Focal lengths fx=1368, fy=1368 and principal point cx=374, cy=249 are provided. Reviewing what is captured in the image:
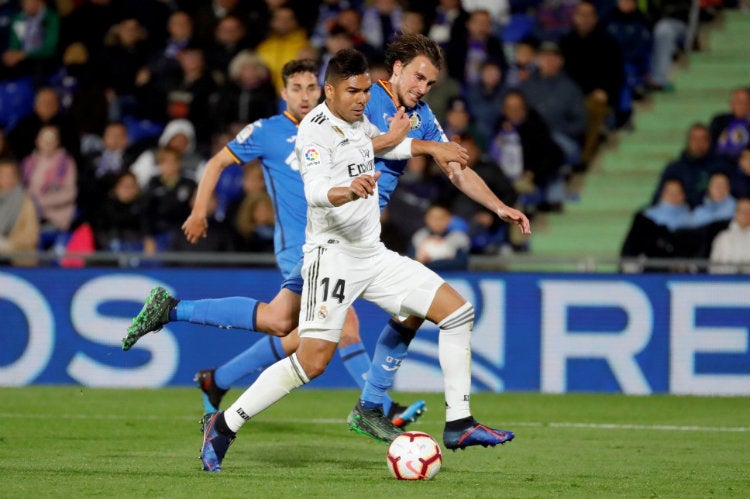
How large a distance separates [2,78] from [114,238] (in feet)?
12.8

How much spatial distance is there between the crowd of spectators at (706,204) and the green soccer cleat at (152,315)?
601 centimetres

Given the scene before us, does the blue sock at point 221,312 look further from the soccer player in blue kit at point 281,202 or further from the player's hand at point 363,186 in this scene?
the player's hand at point 363,186

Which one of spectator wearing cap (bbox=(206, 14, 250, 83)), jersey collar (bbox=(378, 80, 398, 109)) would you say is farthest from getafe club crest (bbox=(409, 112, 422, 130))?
spectator wearing cap (bbox=(206, 14, 250, 83))

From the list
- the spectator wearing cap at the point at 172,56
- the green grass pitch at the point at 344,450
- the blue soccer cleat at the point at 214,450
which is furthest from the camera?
the spectator wearing cap at the point at 172,56

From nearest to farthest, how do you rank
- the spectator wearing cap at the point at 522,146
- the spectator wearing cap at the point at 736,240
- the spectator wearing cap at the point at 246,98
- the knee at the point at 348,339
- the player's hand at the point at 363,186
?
the player's hand at the point at 363,186, the knee at the point at 348,339, the spectator wearing cap at the point at 736,240, the spectator wearing cap at the point at 522,146, the spectator wearing cap at the point at 246,98

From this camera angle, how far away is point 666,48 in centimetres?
1705

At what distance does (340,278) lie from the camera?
7.47m

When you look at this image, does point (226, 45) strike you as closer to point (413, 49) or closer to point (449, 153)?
point (413, 49)

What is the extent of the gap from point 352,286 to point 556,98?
8.82 meters

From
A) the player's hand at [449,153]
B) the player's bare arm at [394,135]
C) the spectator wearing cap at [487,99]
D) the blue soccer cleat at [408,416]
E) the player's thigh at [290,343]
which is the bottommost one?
the blue soccer cleat at [408,416]

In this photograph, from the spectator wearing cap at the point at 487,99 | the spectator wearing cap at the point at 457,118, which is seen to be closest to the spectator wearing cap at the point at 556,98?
the spectator wearing cap at the point at 487,99

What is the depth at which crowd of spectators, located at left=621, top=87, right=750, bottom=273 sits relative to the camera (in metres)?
13.4

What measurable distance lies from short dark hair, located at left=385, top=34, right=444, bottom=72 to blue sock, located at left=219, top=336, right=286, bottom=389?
226cm

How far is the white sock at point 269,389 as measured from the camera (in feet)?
24.3
